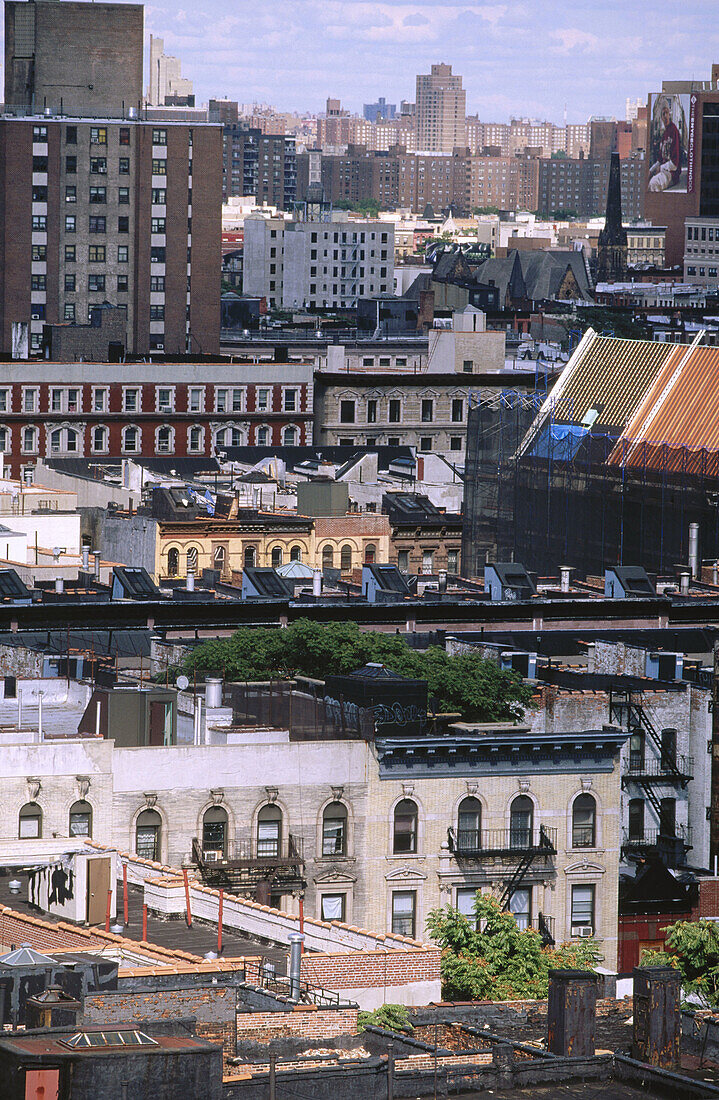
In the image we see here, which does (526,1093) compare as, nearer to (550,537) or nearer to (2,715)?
Result: (2,715)

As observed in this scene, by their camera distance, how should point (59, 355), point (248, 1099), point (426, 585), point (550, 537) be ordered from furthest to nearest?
1. point (59, 355)
2. point (550, 537)
3. point (426, 585)
4. point (248, 1099)

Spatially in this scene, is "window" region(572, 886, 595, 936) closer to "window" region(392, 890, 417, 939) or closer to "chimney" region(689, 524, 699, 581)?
"window" region(392, 890, 417, 939)

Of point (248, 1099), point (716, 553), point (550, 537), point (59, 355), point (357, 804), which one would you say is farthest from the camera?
point (59, 355)

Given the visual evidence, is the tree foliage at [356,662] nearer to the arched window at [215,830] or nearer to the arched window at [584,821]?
the arched window at [584,821]

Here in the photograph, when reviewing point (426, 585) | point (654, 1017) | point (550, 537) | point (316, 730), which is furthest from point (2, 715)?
point (550, 537)

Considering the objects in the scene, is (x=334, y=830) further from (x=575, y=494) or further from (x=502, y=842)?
(x=575, y=494)

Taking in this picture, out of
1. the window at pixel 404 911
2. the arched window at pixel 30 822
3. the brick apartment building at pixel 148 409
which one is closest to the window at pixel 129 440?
the brick apartment building at pixel 148 409
